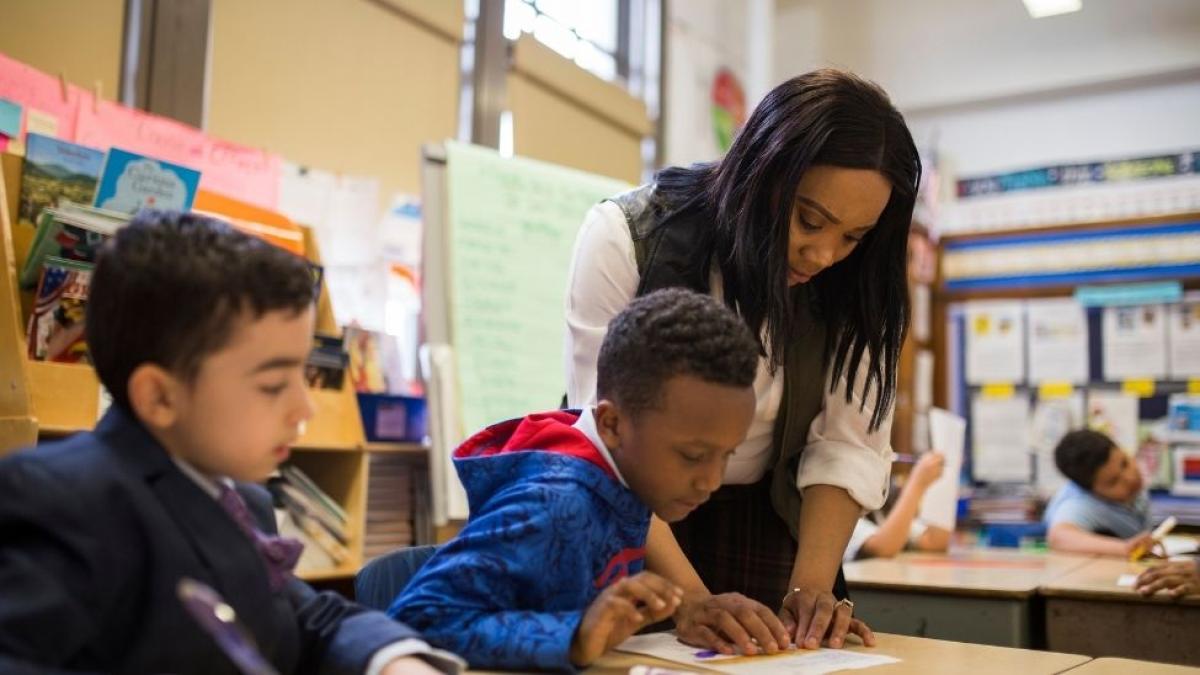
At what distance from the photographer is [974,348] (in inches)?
260

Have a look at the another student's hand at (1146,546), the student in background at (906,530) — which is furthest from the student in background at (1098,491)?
the student in background at (906,530)

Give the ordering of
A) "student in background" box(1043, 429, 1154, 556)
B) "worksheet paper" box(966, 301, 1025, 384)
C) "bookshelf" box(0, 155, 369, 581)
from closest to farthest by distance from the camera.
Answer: "bookshelf" box(0, 155, 369, 581) < "student in background" box(1043, 429, 1154, 556) < "worksheet paper" box(966, 301, 1025, 384)

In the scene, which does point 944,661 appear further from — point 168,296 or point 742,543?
point 168,296

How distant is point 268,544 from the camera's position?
3.09ft

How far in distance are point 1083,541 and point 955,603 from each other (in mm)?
1772

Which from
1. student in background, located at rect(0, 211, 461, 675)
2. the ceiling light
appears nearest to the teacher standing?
student in background, located at rect(0, 211, 461, 675)

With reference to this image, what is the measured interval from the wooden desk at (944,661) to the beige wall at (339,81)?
259 centimetres

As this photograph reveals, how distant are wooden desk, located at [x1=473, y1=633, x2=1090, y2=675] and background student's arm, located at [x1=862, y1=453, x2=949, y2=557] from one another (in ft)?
6.40

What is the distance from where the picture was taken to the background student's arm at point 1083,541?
12.2ft

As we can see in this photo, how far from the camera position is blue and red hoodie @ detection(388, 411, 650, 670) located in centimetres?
105

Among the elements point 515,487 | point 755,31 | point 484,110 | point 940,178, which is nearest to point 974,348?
point 940,178

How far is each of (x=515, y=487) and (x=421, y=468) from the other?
249 cm

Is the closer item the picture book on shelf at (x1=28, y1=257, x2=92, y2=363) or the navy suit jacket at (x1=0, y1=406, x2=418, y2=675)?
the navy suit jacket at (x1=0, y1=406, x2=418, y2=675)

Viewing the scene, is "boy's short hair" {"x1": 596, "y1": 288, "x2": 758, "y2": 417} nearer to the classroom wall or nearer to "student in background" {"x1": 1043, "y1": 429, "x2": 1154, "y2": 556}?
"student in background" {"x1": 1043, "y1": 429, "x2": 1154, "y2": 556}
